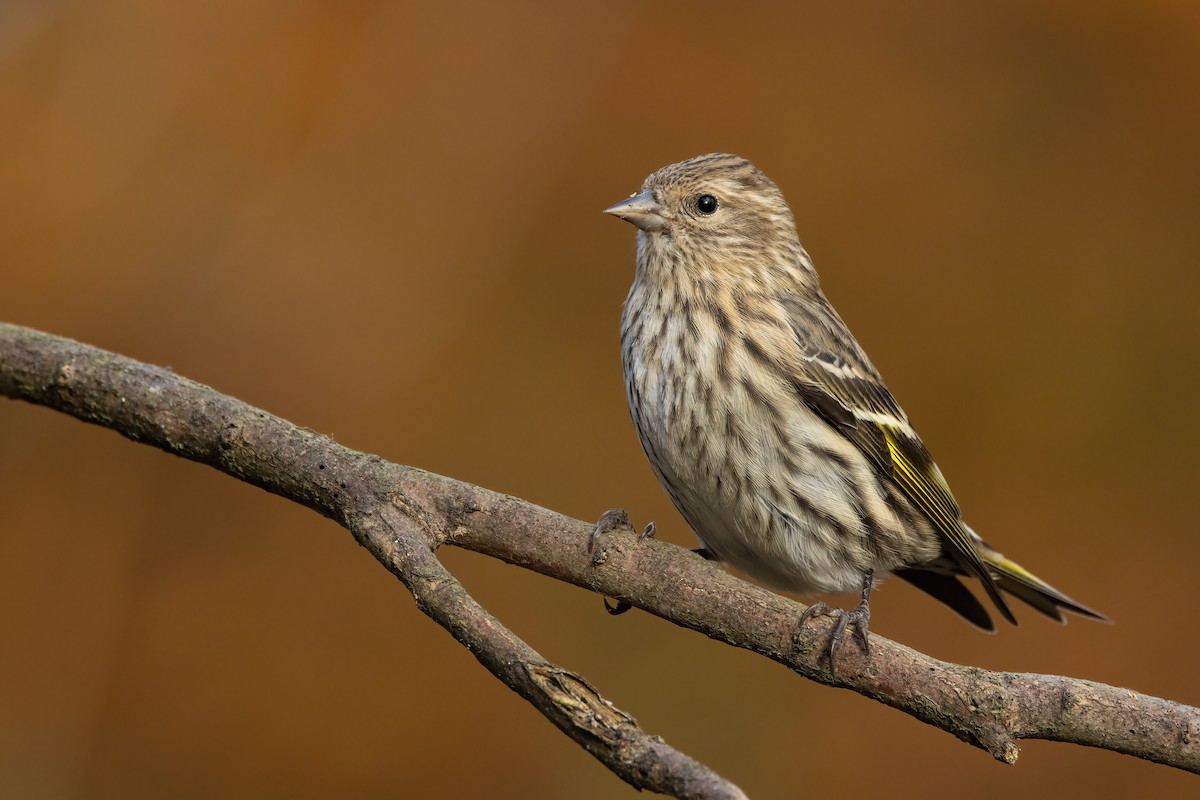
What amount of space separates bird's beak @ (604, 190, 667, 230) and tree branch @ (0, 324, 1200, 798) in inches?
55.0

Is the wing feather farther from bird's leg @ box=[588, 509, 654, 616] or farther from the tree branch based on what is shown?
the tree branch

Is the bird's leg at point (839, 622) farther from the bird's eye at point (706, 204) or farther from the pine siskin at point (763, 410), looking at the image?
the bird's eye at point (706, 204)

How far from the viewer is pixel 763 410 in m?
4.01

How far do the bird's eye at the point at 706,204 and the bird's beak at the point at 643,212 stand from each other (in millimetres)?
154

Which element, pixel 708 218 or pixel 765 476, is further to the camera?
pixel 708 218

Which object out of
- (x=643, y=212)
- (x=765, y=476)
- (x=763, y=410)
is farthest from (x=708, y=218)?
(x=765, y=476)

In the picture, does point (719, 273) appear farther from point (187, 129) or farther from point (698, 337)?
point (187, 129)

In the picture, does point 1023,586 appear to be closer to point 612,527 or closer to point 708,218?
point 708,218

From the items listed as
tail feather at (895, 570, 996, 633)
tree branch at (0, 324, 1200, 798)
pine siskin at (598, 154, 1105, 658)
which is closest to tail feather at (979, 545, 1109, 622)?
pine siskin at (598, 154, 1105, 658)

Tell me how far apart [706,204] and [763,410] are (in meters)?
0.91

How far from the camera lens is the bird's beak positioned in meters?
4.34

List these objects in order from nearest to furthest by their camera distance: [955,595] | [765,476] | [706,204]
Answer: [765,476] < [706,204] < [955,595]

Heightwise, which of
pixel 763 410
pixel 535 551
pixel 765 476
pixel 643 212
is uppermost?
pixel 643 212

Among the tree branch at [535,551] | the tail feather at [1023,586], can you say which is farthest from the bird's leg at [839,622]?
the tail feather at [1023,586]
